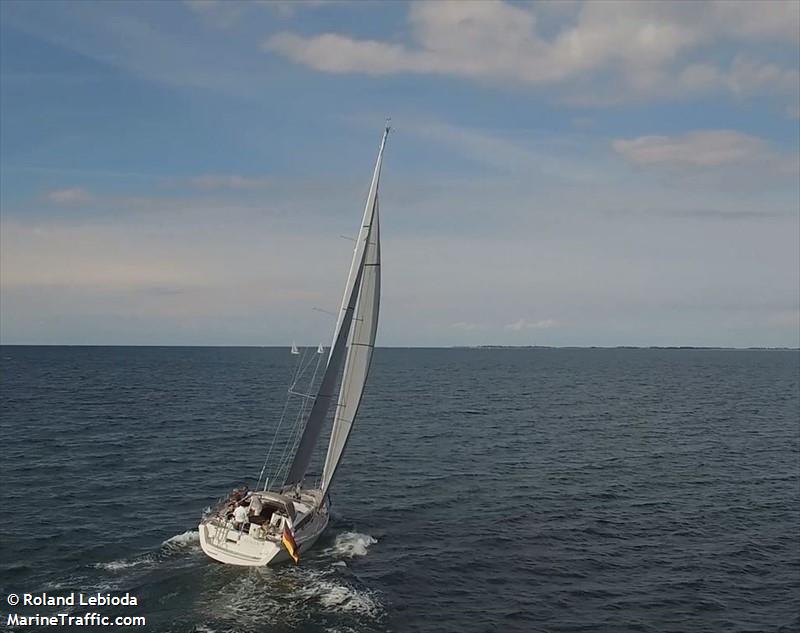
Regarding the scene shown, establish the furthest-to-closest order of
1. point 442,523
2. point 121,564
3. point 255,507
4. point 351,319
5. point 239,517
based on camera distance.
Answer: point 442,523, point 351,319, point 255,507, point 239,517, point 121,564

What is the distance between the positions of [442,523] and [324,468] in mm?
8826

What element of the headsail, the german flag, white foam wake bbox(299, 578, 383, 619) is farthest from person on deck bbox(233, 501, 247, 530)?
the headsail

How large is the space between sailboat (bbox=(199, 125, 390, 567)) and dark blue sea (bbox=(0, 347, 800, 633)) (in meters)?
1.19

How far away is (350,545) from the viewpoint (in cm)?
3497

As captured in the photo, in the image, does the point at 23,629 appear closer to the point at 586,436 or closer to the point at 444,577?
the point at 444,577

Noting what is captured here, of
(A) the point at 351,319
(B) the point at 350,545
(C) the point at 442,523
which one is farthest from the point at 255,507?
(C) the point at 442,523

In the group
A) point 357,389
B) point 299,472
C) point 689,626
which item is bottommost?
point 689,626

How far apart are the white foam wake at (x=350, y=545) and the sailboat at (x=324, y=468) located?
121cm

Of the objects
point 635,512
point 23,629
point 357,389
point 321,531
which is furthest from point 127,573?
point 635,512

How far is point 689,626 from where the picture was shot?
1093 inches

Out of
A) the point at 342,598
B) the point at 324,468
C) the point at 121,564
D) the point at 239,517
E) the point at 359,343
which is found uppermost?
the point at 359,343

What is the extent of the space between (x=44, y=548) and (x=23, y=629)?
9.26 meters

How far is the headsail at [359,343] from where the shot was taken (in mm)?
35281

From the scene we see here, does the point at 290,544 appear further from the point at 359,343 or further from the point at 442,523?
the point at 442,523
